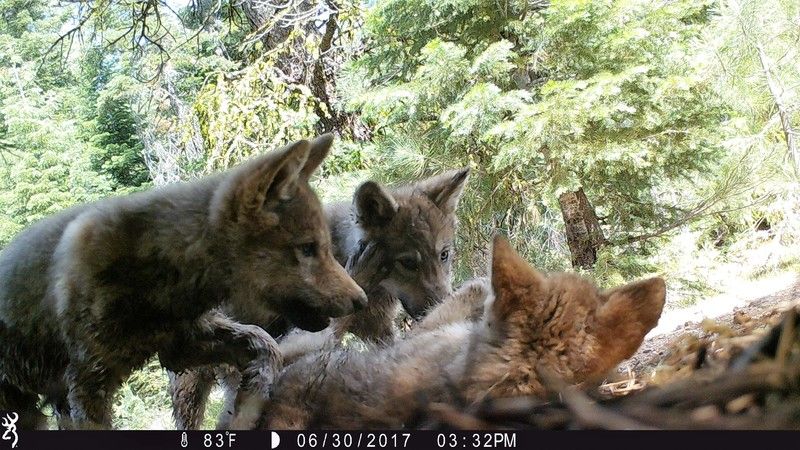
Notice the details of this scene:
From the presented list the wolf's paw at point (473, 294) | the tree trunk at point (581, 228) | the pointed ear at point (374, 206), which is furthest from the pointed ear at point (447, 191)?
the tree trunk at point (581, 228)

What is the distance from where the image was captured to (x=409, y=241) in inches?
76.2

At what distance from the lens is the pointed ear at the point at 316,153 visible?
1493mm

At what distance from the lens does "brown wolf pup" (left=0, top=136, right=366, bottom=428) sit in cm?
129

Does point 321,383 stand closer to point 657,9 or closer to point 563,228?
point 563,228

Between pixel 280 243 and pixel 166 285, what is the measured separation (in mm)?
214

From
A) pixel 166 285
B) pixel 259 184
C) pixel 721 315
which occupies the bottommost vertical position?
pixel 721 315

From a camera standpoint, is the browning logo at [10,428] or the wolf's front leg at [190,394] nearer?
the browning logo at [10,428]

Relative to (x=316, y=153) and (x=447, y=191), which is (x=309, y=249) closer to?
(x=316, y=153)

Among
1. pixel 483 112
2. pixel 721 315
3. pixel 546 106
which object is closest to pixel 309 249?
pixel 721 315

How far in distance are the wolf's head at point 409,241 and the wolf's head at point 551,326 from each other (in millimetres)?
668

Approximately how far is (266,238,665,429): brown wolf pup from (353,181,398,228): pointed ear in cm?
Result: 61

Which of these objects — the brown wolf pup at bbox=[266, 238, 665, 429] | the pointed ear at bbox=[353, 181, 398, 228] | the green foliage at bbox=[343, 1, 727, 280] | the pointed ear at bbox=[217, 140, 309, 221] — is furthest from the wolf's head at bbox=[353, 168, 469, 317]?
the green foliage at bbox=[343, 1, 727, 280]
